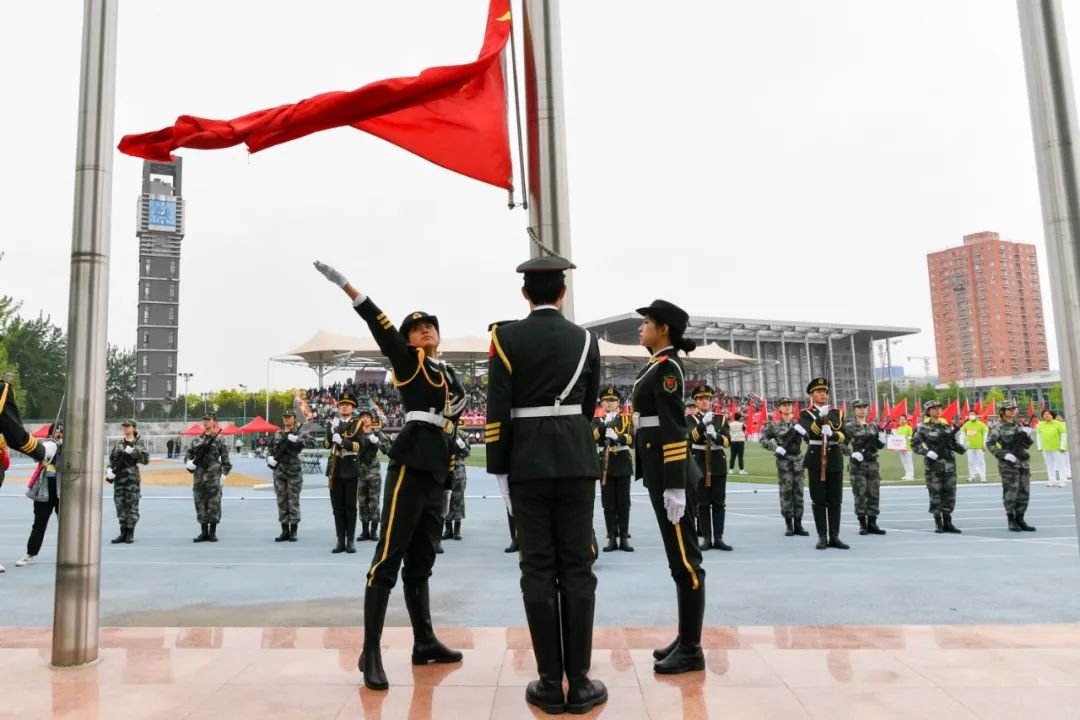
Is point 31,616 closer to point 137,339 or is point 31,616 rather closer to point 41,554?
point 41,554

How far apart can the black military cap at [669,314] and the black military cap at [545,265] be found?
2.50 ft

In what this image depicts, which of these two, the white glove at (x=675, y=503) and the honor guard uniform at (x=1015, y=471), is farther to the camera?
the honor guard uniform at (x=1015, y=471)

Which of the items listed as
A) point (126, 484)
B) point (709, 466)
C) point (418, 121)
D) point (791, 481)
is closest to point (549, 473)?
point (418, 121)

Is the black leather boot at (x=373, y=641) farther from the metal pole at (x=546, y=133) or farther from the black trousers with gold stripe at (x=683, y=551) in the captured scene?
the metal pole at (x=546, y=133)

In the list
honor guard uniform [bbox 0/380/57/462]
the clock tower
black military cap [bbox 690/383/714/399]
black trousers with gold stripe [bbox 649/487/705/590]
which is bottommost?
black trousers with gold stripe [bbox 649/487/705/590]

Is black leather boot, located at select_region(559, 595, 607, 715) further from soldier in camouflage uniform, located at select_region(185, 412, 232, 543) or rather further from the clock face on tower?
the clock face on tower

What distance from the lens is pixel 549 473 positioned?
3.41 meters

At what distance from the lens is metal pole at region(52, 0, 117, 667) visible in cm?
409

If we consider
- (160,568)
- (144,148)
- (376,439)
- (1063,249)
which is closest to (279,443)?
(376,439)

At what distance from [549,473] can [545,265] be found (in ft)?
3.40

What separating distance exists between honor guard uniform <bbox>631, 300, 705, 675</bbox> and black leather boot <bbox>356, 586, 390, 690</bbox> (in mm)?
1454

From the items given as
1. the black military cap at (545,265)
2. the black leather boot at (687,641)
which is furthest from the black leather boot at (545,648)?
the black military cap at (545,265)

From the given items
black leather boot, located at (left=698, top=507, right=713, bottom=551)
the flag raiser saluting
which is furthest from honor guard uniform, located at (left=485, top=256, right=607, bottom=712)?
black leather boot, located at (left=698, top=507, right=713, bottom=551)

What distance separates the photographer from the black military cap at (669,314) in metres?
4.24
